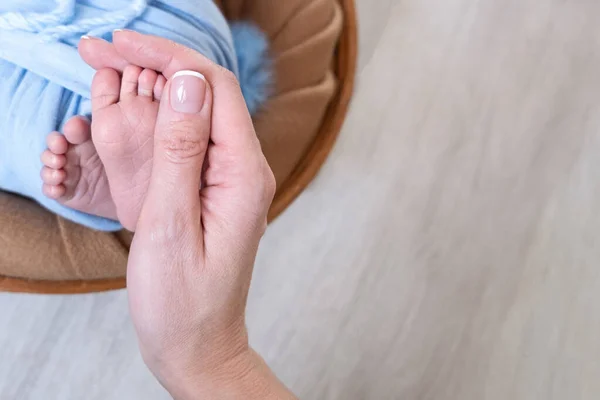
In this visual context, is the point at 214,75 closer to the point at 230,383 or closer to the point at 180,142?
the point at 180,142

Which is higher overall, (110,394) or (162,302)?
(162,302)

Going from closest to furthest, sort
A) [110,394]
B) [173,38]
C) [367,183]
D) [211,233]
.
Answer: [211,233] → [173,38] → [110,394] → [367,183]

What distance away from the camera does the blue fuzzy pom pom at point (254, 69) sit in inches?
31.0

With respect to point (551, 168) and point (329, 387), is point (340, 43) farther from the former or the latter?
point (329, 387)

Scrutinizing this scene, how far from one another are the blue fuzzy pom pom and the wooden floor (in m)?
0.23

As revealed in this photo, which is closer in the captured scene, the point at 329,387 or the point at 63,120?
the point at 63,120

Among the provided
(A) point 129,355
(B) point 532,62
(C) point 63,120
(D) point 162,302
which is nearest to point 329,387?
(A) point 129,355

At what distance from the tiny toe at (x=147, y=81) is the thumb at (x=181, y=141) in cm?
5

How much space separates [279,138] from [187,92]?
325 mm

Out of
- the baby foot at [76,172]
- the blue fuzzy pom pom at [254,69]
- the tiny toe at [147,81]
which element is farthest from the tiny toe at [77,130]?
the blue fuzzy pom pom at [254,69]

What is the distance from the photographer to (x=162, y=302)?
51 cm

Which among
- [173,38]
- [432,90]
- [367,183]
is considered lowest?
[367,183]

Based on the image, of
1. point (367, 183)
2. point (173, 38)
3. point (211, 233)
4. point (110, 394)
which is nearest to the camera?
point (211, 233)

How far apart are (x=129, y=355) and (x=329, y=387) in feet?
1.10
